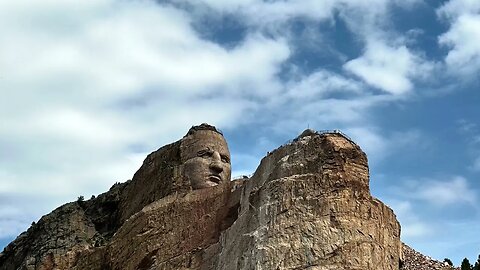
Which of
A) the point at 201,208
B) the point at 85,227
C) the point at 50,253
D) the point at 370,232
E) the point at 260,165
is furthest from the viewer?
the point at 85,227

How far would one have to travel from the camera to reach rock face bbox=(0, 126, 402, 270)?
83.0 ft

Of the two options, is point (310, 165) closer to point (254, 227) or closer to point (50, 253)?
point (254, 227)

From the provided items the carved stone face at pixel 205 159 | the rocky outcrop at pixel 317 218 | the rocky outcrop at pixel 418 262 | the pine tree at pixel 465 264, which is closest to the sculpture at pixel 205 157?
the carved stone face at pixel 205 159

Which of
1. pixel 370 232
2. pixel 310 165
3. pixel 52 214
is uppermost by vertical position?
→ pixel 52 214

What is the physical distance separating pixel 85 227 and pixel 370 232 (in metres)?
18.6

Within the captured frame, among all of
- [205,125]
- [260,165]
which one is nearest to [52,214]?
[205,125]

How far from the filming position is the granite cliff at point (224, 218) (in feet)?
83.0

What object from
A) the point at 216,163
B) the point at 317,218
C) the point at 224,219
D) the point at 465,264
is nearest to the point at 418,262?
the point at 465,264

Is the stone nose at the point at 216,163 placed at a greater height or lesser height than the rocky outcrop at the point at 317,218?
greater

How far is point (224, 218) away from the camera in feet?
104

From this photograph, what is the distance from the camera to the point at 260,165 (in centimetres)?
2972

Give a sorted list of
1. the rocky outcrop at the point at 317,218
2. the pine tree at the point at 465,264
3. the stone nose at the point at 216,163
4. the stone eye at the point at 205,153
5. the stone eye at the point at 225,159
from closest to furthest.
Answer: the rocky outcrop at the point at 317,218 < the pine tree at the point at 465,264 < the stone nose at the point at 216,163 < the stone eye at the point at 205,153 < the stone eye at the point at 225,159

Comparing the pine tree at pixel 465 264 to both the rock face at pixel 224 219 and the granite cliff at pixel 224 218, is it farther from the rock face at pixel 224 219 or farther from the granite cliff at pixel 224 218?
the rock face at pixel 224 219

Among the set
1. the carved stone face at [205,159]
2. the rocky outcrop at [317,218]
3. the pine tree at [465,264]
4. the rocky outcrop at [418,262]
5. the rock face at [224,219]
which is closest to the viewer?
the rocky outcrop at [317,218]
